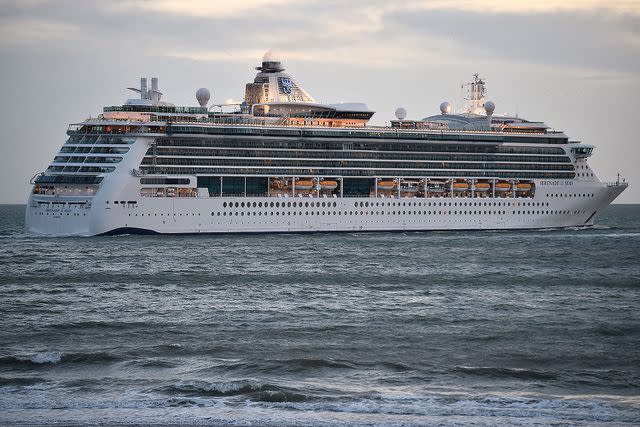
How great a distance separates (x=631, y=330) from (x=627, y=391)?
10012 millimetres

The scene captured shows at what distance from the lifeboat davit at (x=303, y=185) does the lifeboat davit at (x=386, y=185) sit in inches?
263

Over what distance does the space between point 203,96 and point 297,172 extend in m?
11.4

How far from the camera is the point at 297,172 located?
294 ft

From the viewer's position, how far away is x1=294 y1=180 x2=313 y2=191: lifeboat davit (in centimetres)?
8875

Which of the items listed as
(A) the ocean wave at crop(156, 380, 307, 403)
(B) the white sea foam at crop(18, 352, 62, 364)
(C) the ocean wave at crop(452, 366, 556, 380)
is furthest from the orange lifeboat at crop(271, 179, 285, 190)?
(A) the ocean wave at crop(156, 380, 307, 403)

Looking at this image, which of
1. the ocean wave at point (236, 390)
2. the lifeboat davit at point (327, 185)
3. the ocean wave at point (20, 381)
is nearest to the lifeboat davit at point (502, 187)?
the lifeboat davit at point (327, 185)

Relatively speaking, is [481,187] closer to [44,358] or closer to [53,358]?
[53,358]

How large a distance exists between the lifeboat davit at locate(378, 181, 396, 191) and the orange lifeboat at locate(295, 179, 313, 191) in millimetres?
6668

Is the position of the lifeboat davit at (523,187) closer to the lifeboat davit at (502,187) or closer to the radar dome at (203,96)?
the lifeboat davit at (502,187)

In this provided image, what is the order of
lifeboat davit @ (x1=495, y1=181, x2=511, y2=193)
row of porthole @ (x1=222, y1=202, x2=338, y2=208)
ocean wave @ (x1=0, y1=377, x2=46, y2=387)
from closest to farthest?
ocean wave @ (x1=0, y1=377, x2=46, y2=387)
row of porthole @ (x1=222, y1=202, x2=338, y2=208)
lifeboat davit @ (x1=495, y1=181, x2=511, y2=193)

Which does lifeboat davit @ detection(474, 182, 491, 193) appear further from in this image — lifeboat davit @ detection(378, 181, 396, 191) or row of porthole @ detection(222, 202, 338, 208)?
row of porthole @ detection(222, 202, 338, 208)

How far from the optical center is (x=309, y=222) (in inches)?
3438

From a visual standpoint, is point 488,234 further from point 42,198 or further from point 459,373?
point 459,373

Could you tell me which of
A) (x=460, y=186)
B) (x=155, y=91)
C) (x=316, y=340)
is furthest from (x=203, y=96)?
(x=316, y=340)
